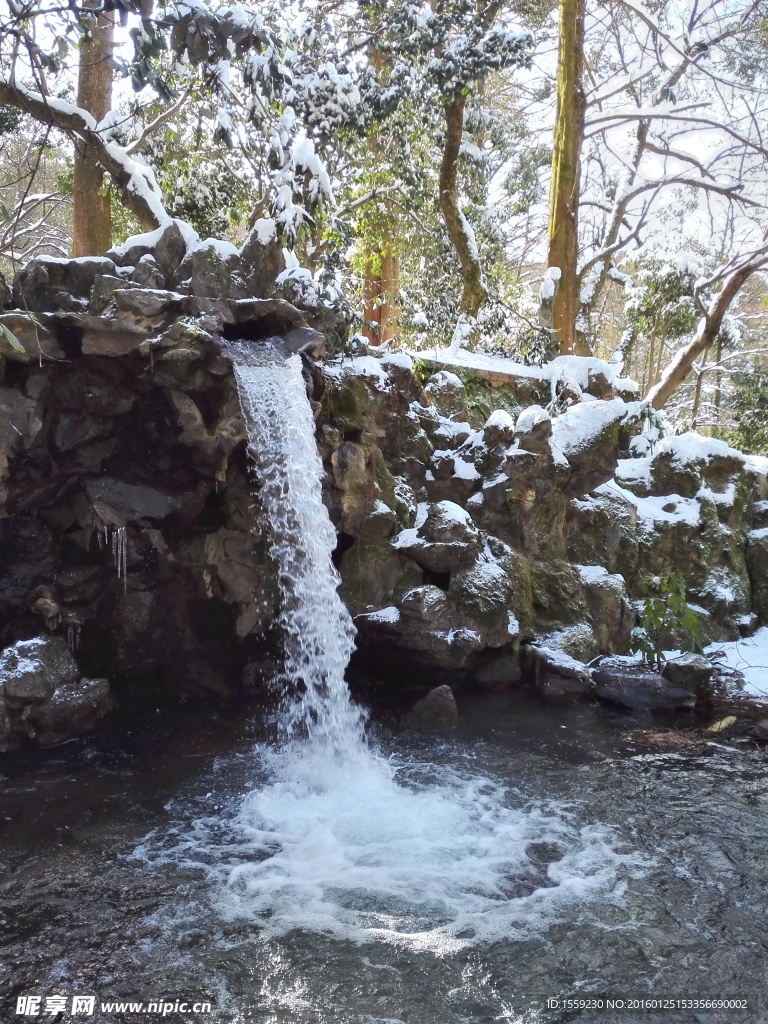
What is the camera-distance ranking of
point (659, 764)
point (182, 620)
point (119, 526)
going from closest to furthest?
1. point (659, 764)
2. point (119, 526)
3. point (182, 620)

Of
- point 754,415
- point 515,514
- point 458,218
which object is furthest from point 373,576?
point 754,415

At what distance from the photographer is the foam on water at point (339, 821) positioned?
3.79m

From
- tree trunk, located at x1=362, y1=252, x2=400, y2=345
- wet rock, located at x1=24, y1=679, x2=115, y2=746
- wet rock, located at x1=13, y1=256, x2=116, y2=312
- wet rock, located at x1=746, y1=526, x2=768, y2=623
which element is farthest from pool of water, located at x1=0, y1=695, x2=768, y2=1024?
tree trunk, located at x1=362, y1=252, x2=400, y2=345

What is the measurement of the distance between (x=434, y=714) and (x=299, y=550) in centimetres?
199

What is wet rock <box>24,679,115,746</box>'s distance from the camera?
5.84 m

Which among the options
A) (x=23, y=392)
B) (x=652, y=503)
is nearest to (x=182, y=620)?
(x=23, y=392)

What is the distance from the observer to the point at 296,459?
6.40 m

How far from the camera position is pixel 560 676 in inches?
286

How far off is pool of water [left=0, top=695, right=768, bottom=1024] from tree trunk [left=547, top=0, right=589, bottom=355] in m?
7.88

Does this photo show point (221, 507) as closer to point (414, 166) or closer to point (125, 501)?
point (125, 501)

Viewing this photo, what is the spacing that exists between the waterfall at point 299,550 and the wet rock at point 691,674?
3536 millimetres

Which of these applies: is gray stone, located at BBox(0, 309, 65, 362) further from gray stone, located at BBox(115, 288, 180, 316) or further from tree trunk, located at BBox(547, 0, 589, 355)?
tree trunk, located at BBox(547, 0, 589, 355)

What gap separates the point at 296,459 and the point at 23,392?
2386 mm

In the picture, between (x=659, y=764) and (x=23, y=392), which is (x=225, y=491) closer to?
(x=23, y=392)
